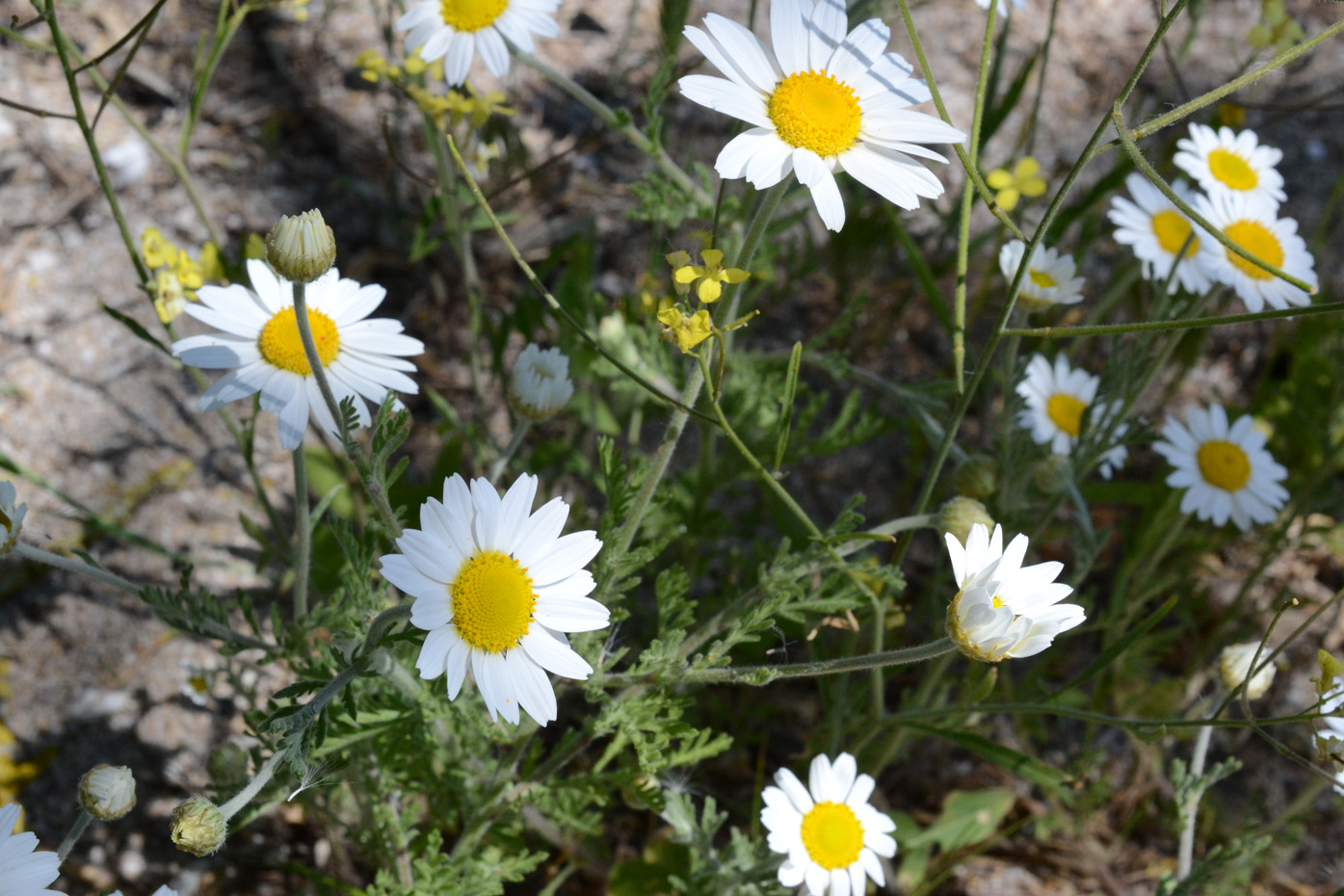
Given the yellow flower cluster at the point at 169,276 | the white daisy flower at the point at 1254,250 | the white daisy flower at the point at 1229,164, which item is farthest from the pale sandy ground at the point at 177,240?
the yellow flower cluster at the point at 169,276

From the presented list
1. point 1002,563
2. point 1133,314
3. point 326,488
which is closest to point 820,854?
point 1002,563

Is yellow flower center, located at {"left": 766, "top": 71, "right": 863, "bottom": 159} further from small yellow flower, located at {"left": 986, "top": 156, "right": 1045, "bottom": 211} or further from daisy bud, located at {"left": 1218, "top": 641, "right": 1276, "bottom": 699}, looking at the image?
daisy bud, located at {"left": 1218, "top": 641, "right": 1276, "bottom": 699}

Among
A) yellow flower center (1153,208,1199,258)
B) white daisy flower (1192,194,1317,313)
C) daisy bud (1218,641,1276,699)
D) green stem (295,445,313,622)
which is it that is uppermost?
yellow flower center (1153,208,1199,258)

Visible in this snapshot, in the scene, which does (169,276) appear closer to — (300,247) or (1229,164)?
(300,247)

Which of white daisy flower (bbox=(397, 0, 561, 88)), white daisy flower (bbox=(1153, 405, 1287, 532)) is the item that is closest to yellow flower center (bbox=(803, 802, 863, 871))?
white daisy flower (bbox=(1153, 405, 1287, 532))

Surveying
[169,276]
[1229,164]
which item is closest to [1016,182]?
[1229,164]
